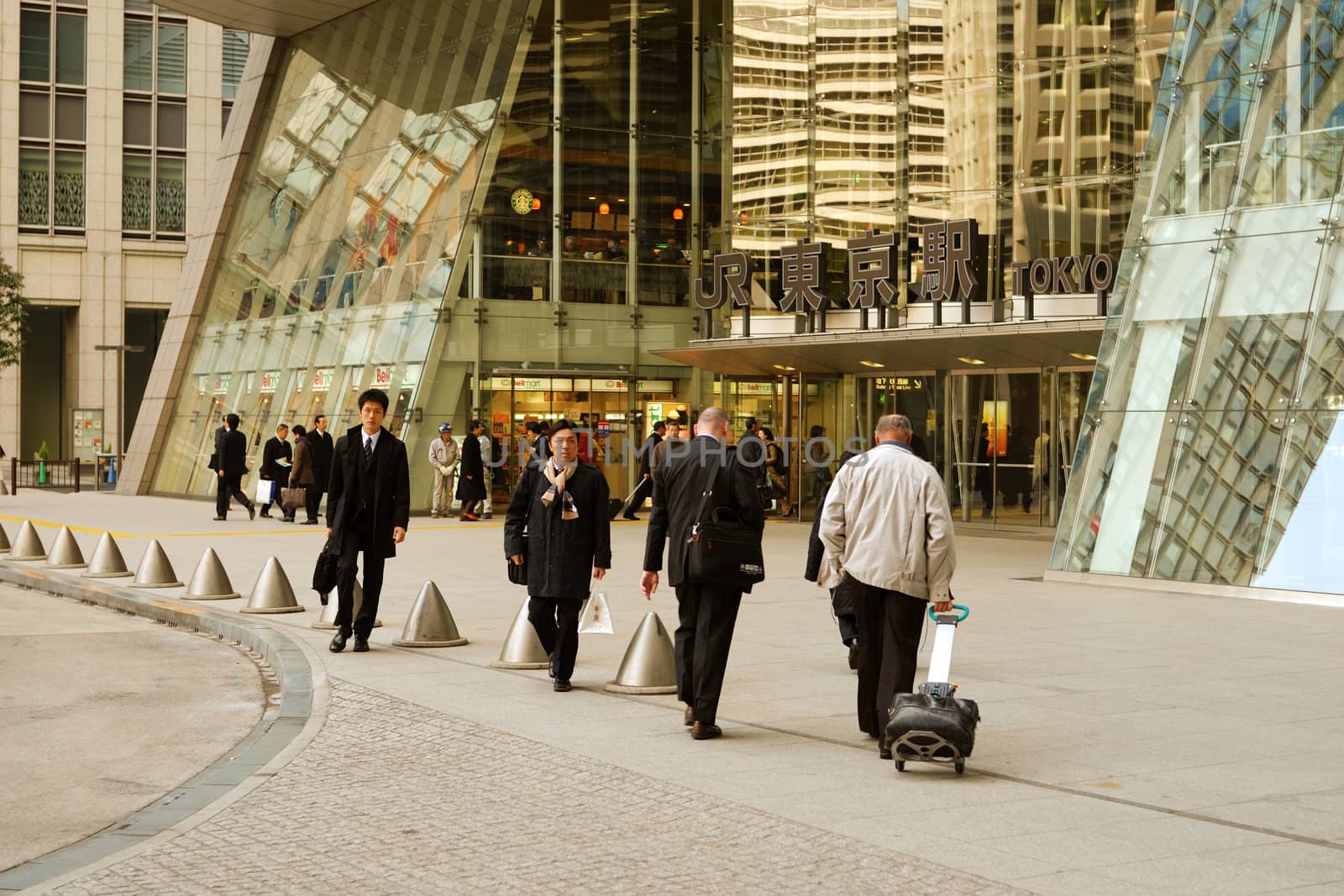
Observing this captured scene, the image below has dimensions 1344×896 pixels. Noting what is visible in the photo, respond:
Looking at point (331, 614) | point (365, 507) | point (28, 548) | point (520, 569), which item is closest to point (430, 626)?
point (365, 507)

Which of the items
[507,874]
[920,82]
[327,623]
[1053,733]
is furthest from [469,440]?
[507,874]

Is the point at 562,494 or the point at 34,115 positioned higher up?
the point at 34,115

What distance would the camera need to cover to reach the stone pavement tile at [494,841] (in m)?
5.62

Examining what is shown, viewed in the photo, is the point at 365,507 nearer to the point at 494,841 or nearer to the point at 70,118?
the point at 494,841

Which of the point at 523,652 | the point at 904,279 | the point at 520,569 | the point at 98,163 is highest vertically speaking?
the point at 98,163

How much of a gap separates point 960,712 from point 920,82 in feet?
76.2

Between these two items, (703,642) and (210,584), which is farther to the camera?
(210,584)

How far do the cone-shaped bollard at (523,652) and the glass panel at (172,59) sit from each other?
54.2 m

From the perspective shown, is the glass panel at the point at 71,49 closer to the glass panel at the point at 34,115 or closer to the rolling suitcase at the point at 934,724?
the glass panel at the point at 34,115

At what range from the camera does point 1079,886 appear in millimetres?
5461

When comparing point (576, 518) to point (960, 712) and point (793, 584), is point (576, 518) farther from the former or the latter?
point (793, 584)

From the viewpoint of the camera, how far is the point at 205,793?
733cm

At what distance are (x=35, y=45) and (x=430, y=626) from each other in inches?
2078

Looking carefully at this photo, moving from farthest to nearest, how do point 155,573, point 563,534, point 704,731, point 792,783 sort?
point 155,573 → point 563,534 → point 704,731 → point 792,783
